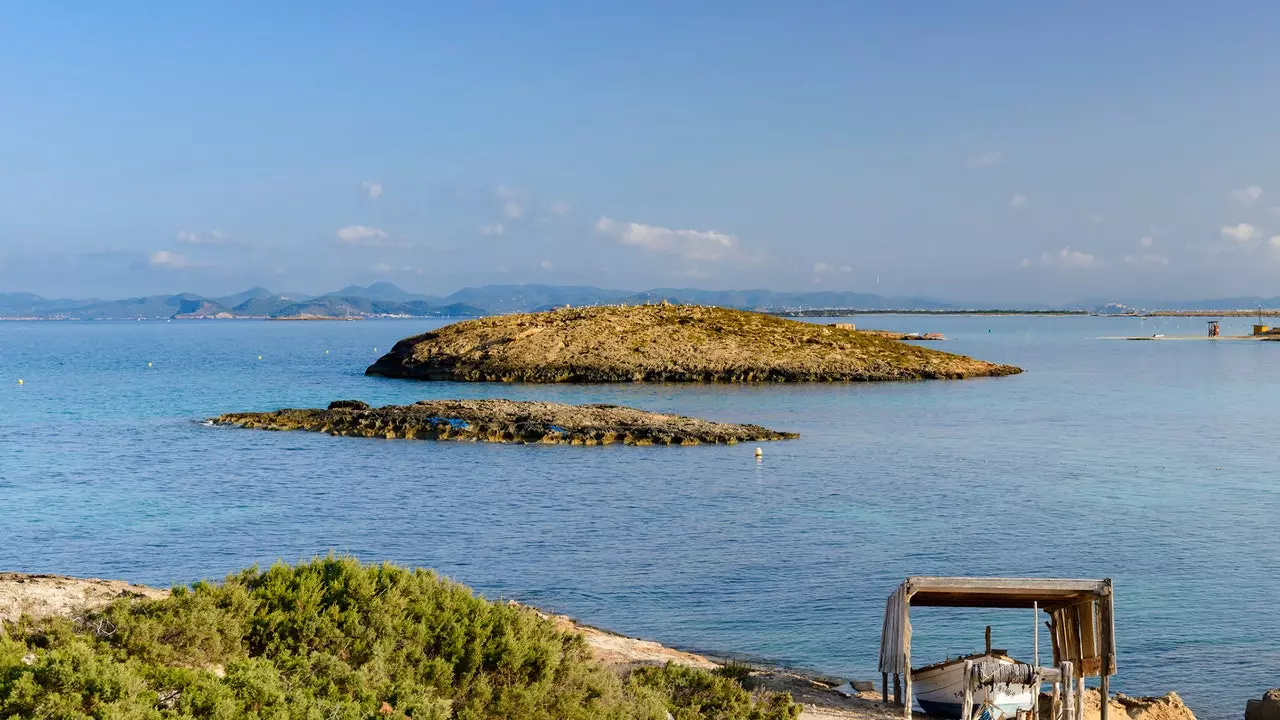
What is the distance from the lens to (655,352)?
83.4 m

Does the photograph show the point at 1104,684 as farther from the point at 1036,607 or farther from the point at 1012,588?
the point at 1012,588

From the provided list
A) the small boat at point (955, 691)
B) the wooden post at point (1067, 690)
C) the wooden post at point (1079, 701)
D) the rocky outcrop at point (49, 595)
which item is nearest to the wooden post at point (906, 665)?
the small boat at point (955, 691)

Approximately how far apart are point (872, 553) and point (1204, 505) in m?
13.1

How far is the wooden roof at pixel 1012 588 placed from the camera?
16.7 meters

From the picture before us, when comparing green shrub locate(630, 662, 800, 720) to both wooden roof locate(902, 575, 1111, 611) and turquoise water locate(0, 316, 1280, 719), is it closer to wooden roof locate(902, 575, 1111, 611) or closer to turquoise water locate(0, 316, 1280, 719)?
wooden roof locate(902, 575, 1111, 611)

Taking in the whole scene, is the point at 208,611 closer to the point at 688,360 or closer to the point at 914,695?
the point at 914,695

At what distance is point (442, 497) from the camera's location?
3509 centimetres

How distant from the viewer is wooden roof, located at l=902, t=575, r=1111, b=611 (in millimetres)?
16688

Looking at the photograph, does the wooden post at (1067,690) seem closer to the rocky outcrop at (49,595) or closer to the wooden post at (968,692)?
the wooden post at (968,692)

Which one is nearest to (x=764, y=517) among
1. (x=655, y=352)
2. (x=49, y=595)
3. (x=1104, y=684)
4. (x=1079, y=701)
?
(x=1104, y=684)

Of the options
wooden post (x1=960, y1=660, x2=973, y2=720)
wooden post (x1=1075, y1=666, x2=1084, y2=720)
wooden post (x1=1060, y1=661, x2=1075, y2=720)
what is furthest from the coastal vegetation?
wooden post (x1=1075, y1=666, x2=1084, y2=720)

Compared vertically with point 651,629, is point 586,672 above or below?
above

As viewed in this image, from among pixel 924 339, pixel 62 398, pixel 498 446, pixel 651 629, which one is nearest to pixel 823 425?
pixel 498 446

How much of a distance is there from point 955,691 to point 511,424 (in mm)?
35582
